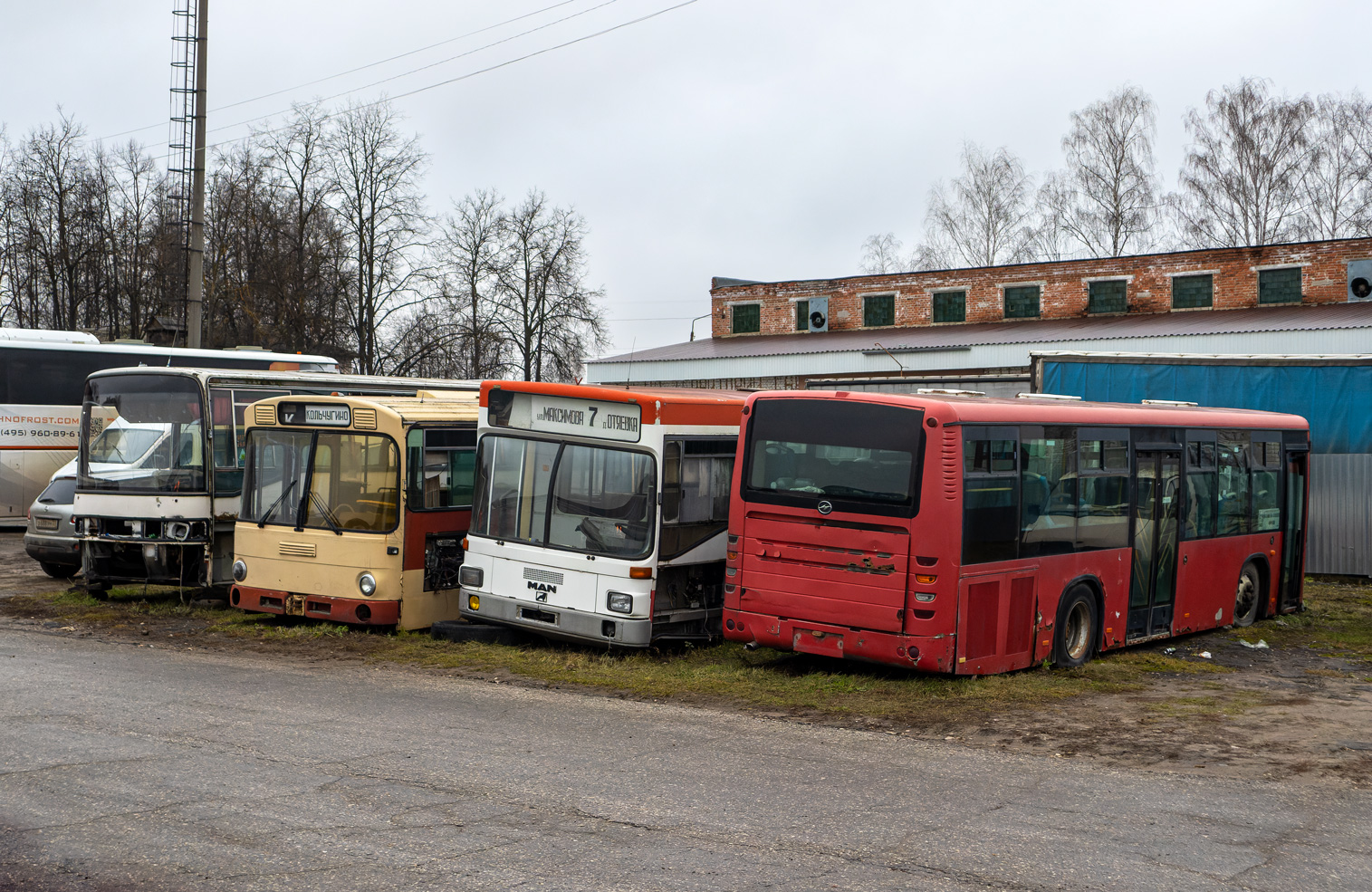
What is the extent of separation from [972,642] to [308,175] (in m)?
43.7

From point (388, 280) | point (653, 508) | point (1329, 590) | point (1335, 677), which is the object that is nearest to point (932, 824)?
point (653, 508)

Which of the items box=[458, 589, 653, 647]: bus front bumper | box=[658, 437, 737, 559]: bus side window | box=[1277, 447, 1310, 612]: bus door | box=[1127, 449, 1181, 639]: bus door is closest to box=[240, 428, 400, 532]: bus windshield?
box=[458, 589, 653, 647]: bus front bumper

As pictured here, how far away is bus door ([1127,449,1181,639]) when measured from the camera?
13.2m

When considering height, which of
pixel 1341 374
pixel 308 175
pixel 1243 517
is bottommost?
pixel 1243 517

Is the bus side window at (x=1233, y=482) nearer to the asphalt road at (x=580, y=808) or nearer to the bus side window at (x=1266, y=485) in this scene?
the bus side window at (x=1266, y=485)

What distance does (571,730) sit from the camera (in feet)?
30.2

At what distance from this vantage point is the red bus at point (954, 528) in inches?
424

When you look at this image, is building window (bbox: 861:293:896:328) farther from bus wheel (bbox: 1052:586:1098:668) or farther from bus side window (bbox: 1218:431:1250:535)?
bus wheel (bbox: 1052:586:1098:668)

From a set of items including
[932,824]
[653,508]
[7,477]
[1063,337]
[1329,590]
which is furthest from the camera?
[1063,337]

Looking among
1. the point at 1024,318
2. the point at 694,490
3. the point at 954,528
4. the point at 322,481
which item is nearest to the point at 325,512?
the point at 322,481

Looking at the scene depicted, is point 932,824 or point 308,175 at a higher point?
point 308,175

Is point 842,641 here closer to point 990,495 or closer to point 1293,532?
point 990,495

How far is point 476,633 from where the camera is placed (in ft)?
44.9

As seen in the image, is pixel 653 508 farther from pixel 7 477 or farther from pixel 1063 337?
pixel 1063 337
